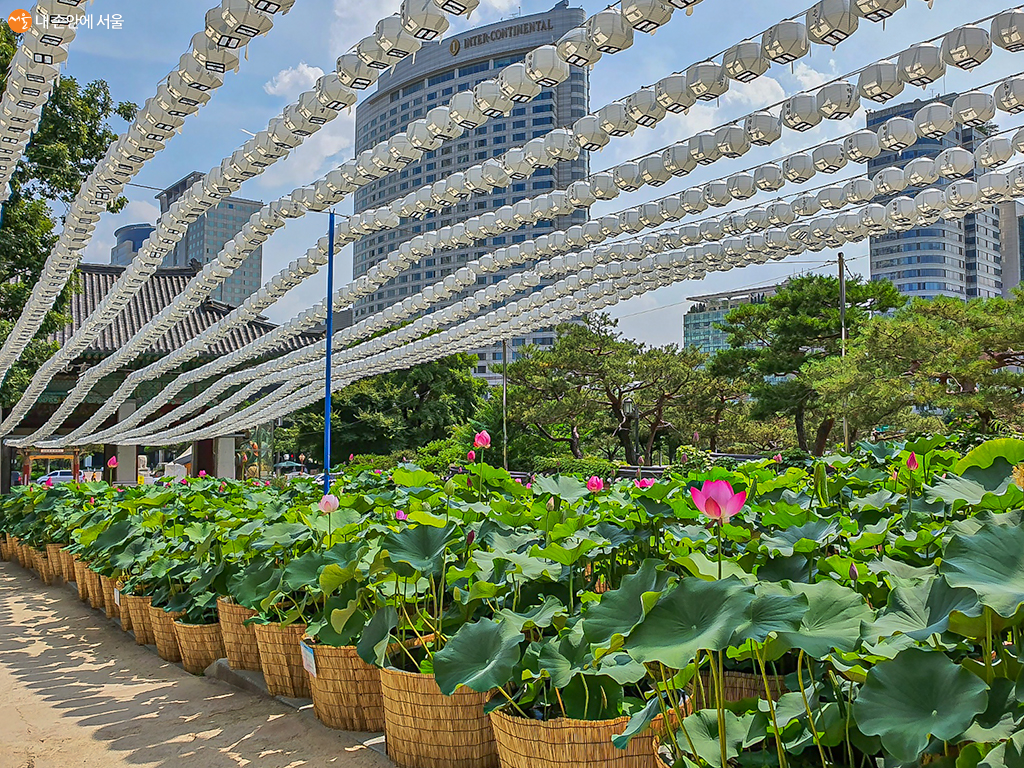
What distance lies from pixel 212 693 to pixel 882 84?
4026mm

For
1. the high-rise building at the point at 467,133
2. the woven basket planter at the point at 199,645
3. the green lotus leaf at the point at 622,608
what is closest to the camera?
the green lotus leaf at the point at 622,608

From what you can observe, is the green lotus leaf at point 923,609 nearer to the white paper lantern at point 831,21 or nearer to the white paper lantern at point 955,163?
the white paper lantern at point 831,21

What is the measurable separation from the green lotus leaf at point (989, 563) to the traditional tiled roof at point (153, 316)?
13695mm

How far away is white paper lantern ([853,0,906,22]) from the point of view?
3.03m

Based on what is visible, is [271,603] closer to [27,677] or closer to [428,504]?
[428,504]

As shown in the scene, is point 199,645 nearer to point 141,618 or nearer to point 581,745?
point 141,618

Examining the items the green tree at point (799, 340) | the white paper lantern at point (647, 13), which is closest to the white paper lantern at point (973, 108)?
the white paper lantern at point (647, 13)

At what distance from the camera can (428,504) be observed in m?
3.62

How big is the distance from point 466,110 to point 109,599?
3740 mm

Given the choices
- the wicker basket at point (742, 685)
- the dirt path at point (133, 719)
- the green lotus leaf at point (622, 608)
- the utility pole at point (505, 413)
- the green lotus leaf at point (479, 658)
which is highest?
the utility pole at point (505, 413)

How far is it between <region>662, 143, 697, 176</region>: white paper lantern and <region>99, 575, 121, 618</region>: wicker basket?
4.14 m

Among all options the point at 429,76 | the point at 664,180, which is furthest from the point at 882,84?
the point at 429,76

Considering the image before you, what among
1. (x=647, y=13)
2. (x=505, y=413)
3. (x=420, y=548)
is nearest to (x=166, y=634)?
(x=420, y=548)

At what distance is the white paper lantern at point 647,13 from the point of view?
3.06 metres
